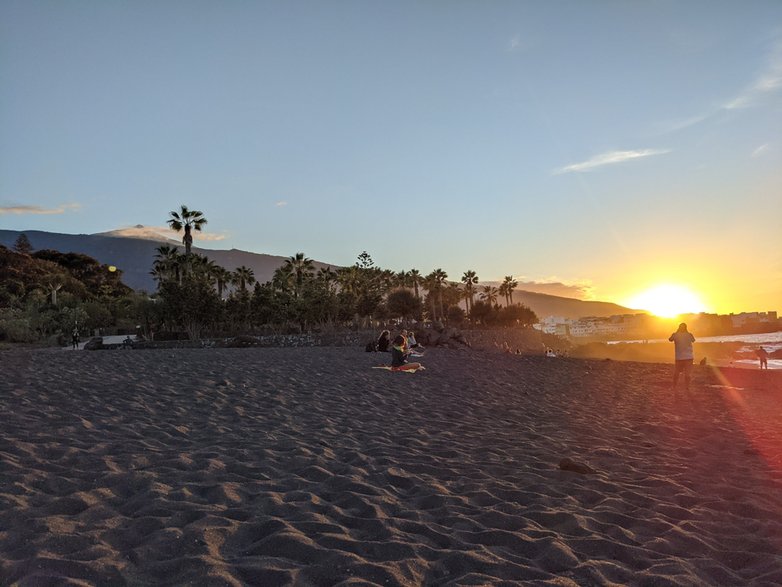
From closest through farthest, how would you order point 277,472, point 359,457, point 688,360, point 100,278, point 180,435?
point 277,472, point 359,457, point 180,435, point 688,360, point 100,278

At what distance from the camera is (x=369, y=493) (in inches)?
207

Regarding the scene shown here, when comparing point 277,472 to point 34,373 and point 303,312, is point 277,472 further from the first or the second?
point 303,312

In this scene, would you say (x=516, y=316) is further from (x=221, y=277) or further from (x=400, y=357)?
(x=400, y=357)

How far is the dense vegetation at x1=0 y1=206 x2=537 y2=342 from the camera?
5512 cm

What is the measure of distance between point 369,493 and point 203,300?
52619 millimetres

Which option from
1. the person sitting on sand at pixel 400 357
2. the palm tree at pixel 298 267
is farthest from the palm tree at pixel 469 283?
the person sitting on sand at pixel 400 357

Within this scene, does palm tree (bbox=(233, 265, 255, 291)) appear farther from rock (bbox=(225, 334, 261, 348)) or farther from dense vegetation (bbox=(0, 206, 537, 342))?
rock (bbox=(225, 334, 261, 348))

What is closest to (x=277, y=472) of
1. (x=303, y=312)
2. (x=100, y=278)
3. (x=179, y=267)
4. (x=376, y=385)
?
(x=376, y=385)

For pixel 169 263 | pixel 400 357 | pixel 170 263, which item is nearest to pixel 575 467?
pixel 400 357

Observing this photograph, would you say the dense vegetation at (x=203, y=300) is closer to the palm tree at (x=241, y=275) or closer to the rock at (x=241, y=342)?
the palm tree at (x=241, y=275)

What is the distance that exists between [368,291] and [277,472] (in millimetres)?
76799

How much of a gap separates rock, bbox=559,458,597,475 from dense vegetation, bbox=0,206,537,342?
5078 cm

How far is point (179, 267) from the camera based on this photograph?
2502 inches

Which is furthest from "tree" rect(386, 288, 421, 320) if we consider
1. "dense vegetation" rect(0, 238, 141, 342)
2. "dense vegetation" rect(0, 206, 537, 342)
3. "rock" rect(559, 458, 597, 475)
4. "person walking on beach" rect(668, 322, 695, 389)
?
"rock" rect(559, 458, 597, 475)
